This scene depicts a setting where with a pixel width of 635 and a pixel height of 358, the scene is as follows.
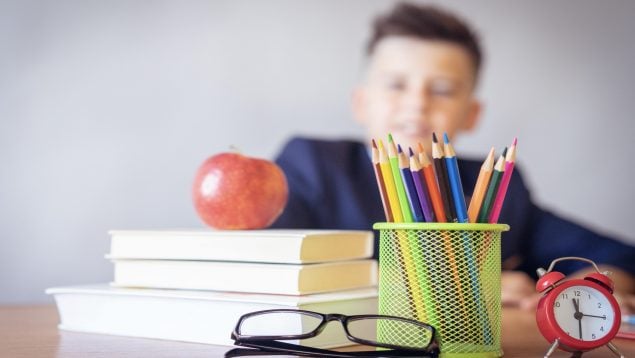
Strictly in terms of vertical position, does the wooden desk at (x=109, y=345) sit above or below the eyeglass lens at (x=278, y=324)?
below

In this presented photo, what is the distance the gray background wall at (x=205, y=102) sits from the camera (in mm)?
1132

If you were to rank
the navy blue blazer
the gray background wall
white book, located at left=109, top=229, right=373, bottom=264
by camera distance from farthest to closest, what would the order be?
the navy blue blazer
the gray background wall
white book, located at left=109, top=229, right=373, bottom=264

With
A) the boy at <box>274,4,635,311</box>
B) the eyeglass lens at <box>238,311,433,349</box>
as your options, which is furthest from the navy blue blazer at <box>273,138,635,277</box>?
the eyeglass lens at <box>238,311,433,349</box>

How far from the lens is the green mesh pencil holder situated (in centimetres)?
53

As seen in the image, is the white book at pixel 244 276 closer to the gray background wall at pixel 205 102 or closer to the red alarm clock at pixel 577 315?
the red alarm clock at pixel 577 315

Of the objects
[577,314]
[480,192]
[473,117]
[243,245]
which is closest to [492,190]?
[480,192]

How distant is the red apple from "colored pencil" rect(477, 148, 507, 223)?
0.24 meters

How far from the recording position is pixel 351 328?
620mm

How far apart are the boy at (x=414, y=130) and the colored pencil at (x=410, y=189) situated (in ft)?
2.56

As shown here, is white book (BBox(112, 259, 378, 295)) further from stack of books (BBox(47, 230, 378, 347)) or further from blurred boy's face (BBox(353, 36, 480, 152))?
blurred boy's face (BBox(353, 36, 480, 152))

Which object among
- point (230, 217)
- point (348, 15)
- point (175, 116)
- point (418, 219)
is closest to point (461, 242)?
point (418, 219)

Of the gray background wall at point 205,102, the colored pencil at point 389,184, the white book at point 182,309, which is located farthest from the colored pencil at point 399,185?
the gray background wall at point 205,102

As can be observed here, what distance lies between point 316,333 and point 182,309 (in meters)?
0.16

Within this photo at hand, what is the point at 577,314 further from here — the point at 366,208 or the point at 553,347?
the point at 366,208
